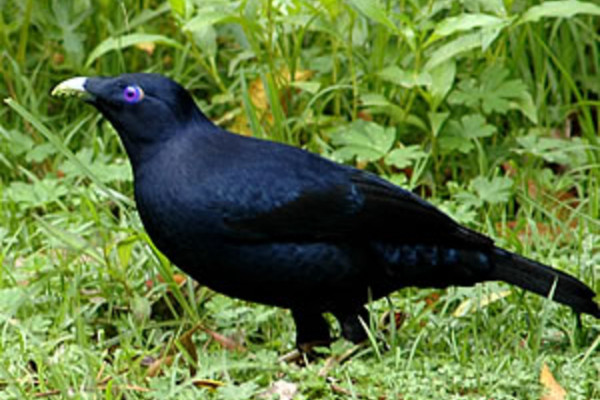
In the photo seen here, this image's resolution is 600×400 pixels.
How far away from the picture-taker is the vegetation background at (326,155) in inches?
151

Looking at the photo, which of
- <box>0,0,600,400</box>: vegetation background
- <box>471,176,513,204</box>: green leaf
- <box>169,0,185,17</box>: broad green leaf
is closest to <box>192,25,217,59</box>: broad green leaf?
<box>0,0,600,400</box>: vegetation background

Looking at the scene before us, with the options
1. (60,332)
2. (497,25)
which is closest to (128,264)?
(60,332)

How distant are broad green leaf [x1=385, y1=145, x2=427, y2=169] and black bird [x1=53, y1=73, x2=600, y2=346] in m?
1.23

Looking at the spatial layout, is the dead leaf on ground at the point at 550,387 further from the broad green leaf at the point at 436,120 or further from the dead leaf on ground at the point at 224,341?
the broad green leaf at the point at 436,120

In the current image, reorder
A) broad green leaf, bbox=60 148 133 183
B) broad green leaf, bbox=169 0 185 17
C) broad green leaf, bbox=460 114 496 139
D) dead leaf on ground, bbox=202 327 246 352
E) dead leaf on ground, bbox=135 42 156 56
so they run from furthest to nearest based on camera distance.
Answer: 1. dead leaf on ground, bbox=135 42 156 56
2. broad green leaf, bbox=460 114 496 139
3. broad green leaf, bbox=60 148 133 183
4. broad green leaf, bbox=169 0 185 17
5. dead leaf on ground, bbox=202 327 246 352

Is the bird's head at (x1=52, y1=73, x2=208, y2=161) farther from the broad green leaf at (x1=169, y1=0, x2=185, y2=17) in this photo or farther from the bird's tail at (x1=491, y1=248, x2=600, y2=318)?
the broad green leaf at (x1=169, y1=0, x2=185, y2=17)

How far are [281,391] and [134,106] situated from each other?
1.07 m

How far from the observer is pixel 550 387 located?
3680 millimetres

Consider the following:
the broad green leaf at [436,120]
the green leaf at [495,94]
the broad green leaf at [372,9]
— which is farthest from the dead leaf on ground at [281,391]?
the green leaf at [495,94]

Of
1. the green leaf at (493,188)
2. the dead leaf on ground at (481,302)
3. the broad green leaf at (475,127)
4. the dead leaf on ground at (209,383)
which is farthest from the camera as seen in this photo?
the broad green leaf at (475,127)

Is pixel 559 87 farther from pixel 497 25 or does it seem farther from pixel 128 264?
pixel 128 264

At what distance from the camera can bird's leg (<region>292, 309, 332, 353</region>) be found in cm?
417

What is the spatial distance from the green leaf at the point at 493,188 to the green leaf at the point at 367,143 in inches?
17.1

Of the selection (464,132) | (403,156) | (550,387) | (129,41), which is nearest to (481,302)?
(550,387)
